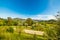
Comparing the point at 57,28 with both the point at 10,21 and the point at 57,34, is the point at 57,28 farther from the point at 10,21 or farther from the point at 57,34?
the point at 10,21

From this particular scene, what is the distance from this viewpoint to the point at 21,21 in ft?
54.1

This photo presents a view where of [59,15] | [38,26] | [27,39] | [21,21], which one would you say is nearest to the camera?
[59,15]

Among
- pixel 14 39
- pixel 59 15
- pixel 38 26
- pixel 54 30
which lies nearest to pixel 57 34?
pixel 54 30

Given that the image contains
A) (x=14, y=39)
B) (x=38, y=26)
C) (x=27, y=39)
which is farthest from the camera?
(x=38, y=26)

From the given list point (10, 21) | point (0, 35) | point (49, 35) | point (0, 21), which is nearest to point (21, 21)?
point (10, 21)

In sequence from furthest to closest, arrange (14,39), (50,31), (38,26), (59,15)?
1. (38,26)
2. (14,39)
3. (50,31)
4. (59,15)

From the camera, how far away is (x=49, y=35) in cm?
586

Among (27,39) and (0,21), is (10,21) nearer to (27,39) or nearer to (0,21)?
(0,21)

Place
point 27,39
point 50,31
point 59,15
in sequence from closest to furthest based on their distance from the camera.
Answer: point 59,15 → point 50,31 → point 27,39

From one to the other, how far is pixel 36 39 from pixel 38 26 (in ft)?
19.5

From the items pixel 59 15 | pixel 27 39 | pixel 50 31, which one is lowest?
pixel 27 39

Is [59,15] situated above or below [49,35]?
above

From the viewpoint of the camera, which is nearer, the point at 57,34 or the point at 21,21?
the point at 57,34

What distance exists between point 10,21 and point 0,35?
23.8ft
